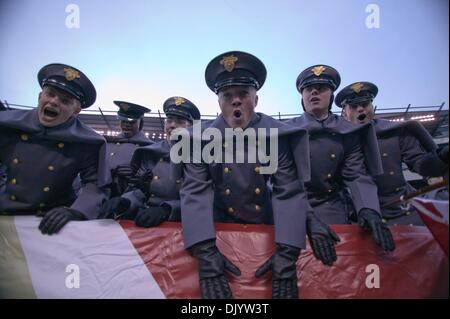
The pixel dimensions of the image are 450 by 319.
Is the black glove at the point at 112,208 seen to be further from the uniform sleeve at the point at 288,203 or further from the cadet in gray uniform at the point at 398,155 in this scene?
the cadet in gray uniform at the point at 398,155

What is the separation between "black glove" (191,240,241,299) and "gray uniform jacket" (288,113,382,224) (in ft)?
4.27

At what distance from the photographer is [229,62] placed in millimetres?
2189

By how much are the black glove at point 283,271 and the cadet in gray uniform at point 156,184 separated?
953mm

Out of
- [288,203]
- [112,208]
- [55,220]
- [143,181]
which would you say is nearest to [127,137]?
[143,181]

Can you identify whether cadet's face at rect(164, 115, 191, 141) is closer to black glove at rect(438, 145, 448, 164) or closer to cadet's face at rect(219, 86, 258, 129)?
cadet's face at rect(219, 86, 258, 129)

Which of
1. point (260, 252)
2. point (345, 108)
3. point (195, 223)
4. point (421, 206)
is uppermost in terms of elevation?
point (345, 108)

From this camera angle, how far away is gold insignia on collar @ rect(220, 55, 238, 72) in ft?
7.12

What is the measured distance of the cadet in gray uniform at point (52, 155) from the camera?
2.22 metres

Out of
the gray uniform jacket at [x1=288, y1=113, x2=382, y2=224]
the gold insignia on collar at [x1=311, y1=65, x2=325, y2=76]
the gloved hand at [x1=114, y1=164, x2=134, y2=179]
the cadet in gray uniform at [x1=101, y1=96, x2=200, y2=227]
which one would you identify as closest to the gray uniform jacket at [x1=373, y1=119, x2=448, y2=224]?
the gray uniform jacket at [x1=288, y1=113, x2=382, y2=224]

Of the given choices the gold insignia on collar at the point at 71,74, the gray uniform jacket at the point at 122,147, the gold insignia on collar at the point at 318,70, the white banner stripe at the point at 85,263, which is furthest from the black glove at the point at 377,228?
the gray uniform jacket at the point at 122,147
